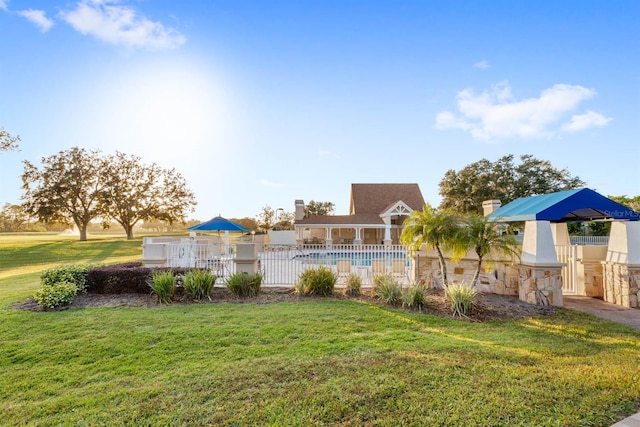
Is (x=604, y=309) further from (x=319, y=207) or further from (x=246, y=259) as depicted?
(x=319, y=207)

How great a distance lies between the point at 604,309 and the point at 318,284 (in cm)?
672

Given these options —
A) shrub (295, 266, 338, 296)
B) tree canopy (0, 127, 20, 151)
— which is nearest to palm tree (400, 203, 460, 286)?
shrub (295, 266, 338, 296)

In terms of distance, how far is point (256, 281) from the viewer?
326 inches

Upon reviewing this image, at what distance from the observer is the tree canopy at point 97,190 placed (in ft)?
118

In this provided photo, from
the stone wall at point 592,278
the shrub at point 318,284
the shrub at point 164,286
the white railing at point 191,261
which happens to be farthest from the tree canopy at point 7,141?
the stone wall at point 592,278

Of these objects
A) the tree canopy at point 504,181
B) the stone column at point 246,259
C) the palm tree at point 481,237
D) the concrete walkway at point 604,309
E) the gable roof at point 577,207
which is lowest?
the concrete walkway at point 604,309

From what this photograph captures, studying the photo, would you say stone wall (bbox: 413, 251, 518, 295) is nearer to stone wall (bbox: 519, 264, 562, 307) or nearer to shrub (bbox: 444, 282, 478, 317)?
stone wall (bbox: 519, 264, 562, 307)

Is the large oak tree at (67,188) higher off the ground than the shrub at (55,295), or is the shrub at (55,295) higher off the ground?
the large oak tree at (67,188)

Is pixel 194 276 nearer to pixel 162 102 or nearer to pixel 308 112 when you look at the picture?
pixel 162 102

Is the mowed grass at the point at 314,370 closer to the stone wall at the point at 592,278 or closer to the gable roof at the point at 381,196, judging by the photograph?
the stone wall at the point at 592,278

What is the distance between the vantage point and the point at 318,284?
8234mm

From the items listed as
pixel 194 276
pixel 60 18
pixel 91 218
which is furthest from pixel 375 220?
pixel 91 218

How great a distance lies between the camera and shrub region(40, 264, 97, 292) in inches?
314

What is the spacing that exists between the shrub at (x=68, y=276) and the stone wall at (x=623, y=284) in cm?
1368
